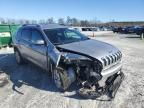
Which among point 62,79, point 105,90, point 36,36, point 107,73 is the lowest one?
point 105,90

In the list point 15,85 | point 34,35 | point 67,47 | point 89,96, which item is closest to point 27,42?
point 34,35

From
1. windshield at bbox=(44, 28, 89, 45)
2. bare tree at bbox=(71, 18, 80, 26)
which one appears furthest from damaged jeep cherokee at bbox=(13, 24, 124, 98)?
bare tree at bbox=(71, 18, 80, 26)

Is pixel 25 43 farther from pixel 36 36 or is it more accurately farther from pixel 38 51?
pixel 38 51

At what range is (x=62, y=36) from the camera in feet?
22.1

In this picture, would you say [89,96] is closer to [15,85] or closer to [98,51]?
[98,51]

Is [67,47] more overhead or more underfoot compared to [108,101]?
more overhead

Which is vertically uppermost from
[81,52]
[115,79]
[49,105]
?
[81,52]

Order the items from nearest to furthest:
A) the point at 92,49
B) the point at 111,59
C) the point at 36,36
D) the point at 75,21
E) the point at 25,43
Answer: the point at 111,59 → the point at 92,49 → the point at 36,36 → the point at 25,43 → the point at 75,21

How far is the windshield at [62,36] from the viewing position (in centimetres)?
635

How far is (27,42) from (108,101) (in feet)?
13.2

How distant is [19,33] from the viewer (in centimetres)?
891

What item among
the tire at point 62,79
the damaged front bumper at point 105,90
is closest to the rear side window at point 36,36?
the tire at point 62,79

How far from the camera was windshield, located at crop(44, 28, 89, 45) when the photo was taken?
20.8 ft

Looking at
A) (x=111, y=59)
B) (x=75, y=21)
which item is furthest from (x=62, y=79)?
(x=75, y=21)
